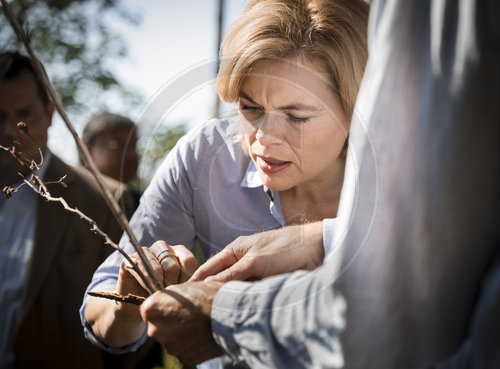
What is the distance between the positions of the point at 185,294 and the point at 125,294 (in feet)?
0.60

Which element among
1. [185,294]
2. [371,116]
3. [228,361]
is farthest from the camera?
[228,361]

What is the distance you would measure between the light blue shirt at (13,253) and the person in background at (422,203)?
163 cm

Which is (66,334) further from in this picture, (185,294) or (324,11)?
(324,11)

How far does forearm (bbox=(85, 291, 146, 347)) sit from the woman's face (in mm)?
401

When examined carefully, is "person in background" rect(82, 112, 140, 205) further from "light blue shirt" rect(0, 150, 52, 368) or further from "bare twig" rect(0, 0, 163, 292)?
"bare twig" rect(0, 0, 163, 292)

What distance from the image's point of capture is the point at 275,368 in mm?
678

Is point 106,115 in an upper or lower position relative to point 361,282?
lower

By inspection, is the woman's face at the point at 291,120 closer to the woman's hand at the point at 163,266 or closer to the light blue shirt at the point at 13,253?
the woman's hand at the point at 163,266

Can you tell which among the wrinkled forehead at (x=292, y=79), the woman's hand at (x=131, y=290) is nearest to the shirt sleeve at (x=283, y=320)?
the woman's hand at (x=131, y=290)

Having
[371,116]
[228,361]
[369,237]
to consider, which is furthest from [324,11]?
[228,361]

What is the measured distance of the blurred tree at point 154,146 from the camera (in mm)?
751

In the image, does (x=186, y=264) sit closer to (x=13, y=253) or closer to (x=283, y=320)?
(x=283, y=320)

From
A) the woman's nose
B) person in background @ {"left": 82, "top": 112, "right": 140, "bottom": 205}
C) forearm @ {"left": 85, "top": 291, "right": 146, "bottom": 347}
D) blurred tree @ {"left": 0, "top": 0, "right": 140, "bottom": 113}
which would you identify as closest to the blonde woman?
the woman's nose

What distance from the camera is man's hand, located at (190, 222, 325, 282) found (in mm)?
688
